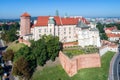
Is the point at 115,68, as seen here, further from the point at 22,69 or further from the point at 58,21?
the point at 58,21

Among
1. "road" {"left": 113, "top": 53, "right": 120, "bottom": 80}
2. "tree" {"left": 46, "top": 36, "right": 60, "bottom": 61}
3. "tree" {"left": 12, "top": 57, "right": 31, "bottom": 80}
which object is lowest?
"tree" {"left": 12, "top": 57, "right": 31, "bottom": 80}

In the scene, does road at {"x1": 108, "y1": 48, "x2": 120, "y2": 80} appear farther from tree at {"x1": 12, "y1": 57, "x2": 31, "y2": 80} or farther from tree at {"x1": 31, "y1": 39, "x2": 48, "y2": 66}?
tree at {"x1": 12, "y1": 57, "x2": 31, "y2": 80}

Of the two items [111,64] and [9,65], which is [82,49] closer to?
[111,64]

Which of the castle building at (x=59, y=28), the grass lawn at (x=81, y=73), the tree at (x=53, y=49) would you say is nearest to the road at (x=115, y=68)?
the grass lawn at (x=81, y=73)

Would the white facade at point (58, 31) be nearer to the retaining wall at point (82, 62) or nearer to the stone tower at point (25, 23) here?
the stone tower at point (25, 23)

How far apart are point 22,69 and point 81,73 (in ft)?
41.4

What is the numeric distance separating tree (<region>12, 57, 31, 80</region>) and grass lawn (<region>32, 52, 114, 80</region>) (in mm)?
1417

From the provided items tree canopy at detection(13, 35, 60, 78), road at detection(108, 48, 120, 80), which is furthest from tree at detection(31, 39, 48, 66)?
road at detection(108, 48, 120, 80)

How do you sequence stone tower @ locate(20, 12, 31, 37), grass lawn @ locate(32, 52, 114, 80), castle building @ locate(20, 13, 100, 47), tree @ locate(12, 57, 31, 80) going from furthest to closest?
stone tower @ locate(20, 12, 31, 37) → castle building @ locate(20, 13, 100, 47) → tree @ locate(12, 57, 31, 80) → grass lawn @ locate(32, 52, 114, 80)

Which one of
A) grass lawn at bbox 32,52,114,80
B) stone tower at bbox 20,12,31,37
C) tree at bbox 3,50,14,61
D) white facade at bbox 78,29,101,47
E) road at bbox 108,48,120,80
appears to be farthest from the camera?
stone tower at bbox 20,12,31,37

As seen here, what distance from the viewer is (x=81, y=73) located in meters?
45.4

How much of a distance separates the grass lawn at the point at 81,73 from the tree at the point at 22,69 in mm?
1417

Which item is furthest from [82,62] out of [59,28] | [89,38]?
[59,28]

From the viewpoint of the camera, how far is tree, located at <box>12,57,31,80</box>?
5128 cm
